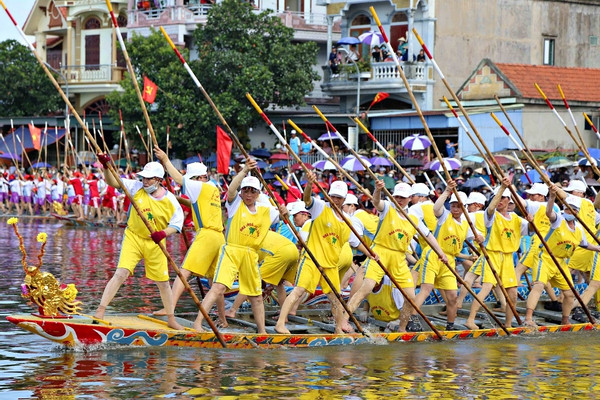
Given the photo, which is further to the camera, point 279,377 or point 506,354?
point 506,354

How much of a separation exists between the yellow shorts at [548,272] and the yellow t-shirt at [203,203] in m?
4.36

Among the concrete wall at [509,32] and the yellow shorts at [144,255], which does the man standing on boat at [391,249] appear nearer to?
the yellow shorts at [144,255]

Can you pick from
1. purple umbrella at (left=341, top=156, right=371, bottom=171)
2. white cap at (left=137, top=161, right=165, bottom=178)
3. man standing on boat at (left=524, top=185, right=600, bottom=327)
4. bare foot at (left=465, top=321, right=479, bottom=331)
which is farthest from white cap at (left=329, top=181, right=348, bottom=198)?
purple umbrella at (left=341, top=156, right=371, bottom=171)

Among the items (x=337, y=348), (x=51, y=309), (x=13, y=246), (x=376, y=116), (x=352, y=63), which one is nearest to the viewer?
(x=51, y=309)

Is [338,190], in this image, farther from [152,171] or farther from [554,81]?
[554,81]

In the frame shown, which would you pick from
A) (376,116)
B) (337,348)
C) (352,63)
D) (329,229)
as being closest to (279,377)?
(337,348)

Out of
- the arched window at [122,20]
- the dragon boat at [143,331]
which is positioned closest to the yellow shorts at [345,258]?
the dragon boat at [143,331]

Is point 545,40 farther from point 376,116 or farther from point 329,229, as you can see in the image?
point 329,229

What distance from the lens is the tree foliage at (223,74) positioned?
43031 mm

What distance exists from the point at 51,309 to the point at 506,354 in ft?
16.9

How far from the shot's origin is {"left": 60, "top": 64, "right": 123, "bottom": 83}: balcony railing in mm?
55719

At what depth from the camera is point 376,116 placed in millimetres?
40500

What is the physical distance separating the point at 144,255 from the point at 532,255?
5646 millimetres

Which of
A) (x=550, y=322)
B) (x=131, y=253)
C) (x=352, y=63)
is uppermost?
(x=352, y=63)
